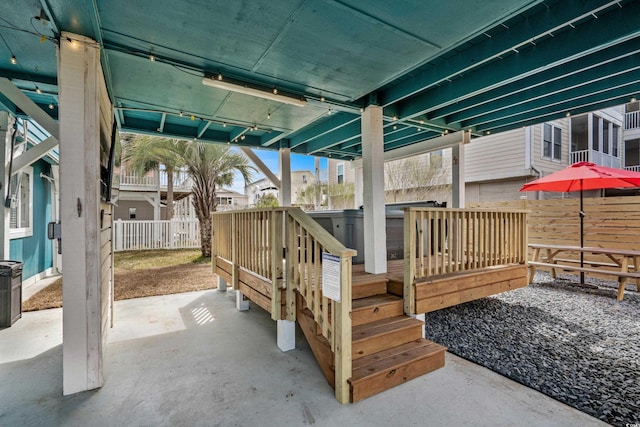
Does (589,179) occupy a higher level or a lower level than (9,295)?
higher

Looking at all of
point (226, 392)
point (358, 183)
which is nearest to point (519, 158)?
point (358, 183)

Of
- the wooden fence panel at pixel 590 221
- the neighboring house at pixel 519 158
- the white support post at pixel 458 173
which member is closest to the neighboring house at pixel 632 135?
the neighboring house at pixel 519 158

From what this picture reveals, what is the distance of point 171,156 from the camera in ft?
30.6

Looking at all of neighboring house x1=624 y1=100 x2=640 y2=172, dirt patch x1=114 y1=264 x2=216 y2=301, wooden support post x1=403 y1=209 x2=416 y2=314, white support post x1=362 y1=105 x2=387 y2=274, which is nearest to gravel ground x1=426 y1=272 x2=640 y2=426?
wooden support post x1=403 y1=209 x2=416 y2=314

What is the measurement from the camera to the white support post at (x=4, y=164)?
3955 millimetres

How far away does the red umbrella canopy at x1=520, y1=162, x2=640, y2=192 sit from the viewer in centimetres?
497

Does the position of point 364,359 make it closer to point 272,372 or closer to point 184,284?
point 272,372

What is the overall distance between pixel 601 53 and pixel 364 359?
3.89m

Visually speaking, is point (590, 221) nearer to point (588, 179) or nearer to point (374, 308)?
point (588, 179)

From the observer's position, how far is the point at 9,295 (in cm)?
366

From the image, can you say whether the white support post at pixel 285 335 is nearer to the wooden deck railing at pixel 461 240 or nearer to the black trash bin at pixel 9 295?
the wooden deck railing at pixel 461 240

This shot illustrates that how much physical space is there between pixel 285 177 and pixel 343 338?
15.0ft

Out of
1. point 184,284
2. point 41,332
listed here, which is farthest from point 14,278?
point 184,284

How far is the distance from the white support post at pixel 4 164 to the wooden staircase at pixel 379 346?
4.32 meters
